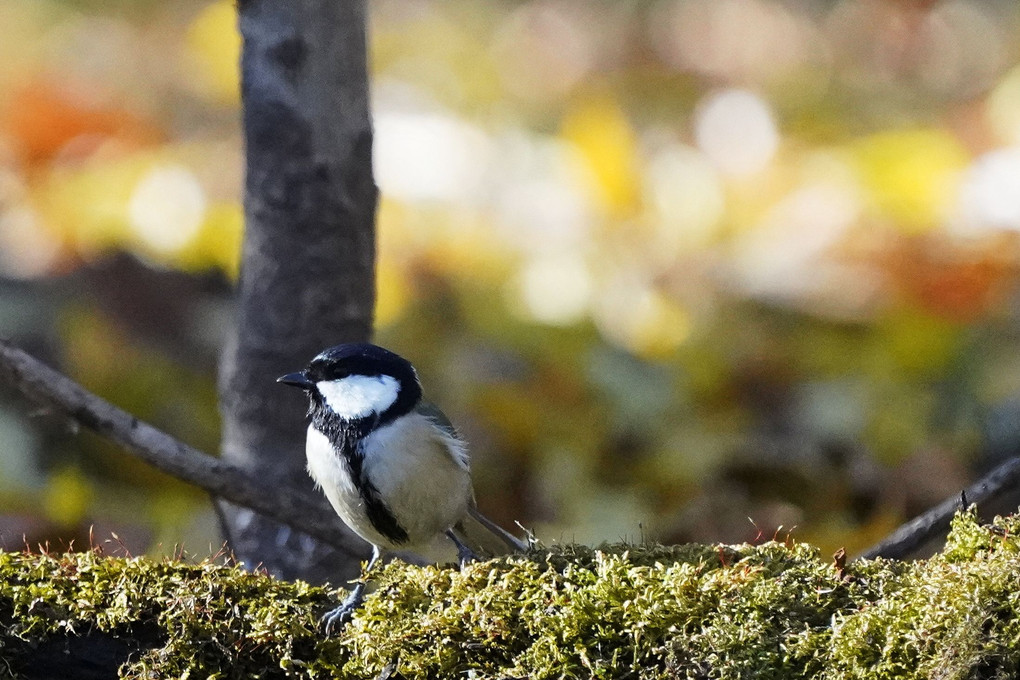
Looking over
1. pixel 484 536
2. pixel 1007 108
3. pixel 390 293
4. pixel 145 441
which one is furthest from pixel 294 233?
pixel 1007 108

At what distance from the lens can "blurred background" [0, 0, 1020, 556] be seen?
3527mm

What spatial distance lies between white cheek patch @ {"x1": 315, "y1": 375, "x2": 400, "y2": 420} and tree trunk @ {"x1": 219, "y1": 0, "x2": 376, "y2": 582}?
0.28m

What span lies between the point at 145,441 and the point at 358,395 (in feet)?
1.38

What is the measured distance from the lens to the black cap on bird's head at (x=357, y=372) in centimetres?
213

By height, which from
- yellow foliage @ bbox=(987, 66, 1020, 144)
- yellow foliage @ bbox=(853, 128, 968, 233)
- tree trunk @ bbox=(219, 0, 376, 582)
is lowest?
tree trunk @ bbox=(219, 0, 376, 582)

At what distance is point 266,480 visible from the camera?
2385 mm

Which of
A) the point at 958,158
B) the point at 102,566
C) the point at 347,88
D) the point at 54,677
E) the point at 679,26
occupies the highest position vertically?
the point at 679,26

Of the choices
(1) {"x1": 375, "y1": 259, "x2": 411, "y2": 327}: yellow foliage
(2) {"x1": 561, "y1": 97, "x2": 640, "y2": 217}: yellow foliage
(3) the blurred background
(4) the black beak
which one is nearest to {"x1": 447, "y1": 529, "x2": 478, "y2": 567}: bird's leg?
(4) the black beak

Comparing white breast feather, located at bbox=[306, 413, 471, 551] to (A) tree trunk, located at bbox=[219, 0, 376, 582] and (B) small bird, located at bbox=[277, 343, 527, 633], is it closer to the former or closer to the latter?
(B) small bird, located at bbox=[277, 343, 527, 633]

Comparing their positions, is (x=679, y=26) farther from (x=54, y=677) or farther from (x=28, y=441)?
(x=54, y=677)

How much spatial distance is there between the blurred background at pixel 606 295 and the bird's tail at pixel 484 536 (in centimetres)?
105

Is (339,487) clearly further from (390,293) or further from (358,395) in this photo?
(390,293)

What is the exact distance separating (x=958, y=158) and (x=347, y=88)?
10.4ft

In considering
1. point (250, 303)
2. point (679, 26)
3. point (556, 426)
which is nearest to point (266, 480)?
point (250, 303)
